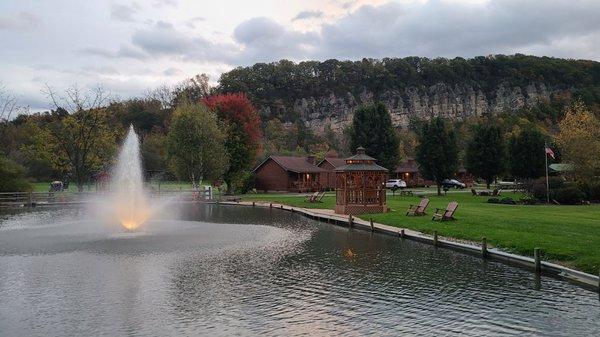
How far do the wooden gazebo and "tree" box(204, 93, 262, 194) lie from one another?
3039 cm

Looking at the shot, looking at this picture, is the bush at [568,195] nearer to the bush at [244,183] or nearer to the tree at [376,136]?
the tree at [376,136]

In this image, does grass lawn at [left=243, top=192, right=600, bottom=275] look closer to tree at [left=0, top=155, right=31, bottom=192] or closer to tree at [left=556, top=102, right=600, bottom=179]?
tree at [left=556, top=102, right=600, bottom=179]

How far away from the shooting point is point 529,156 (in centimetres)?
5950

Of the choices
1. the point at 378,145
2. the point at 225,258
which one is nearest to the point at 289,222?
the point at 225,258

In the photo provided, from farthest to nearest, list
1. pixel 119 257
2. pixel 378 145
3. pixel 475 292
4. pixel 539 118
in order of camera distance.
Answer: pixel 539 118
pixel 378 145
pixel 119 257
pixel 475 292

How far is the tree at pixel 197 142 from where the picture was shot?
6103cm

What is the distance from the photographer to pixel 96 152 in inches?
2776

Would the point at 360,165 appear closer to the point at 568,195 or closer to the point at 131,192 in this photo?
the point at 131,192

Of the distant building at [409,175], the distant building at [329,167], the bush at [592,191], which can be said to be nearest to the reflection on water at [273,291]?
the bush at [592,191]

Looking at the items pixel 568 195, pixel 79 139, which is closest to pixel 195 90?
pixel 79 139

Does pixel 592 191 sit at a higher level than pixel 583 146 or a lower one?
lower

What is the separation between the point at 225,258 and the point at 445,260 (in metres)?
8.28

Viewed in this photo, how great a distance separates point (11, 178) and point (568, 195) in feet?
184

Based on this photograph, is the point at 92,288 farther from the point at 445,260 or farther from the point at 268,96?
the point at 268,96
